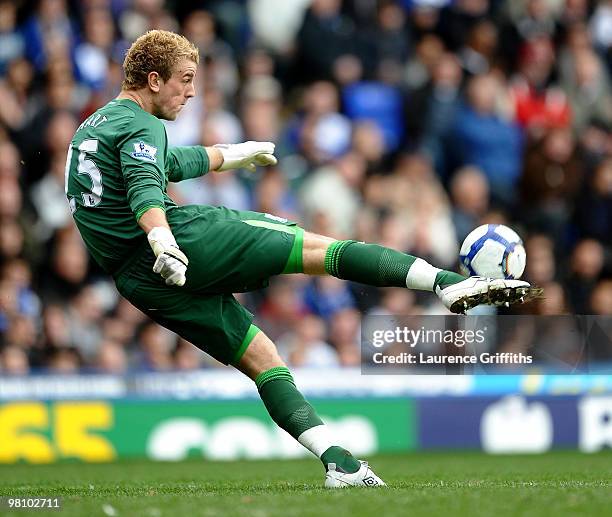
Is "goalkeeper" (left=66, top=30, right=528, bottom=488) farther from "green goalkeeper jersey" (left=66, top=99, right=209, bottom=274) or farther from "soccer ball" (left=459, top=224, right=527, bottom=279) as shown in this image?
"soccer ball" (left=459, top=224, right=527, bottom=279)

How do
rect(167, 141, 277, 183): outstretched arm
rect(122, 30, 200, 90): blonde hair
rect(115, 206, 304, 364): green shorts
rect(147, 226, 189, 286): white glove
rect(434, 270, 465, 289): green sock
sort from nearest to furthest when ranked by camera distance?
rect(147, 226, 189, 286): white glove → rect(434, 270, 465, 289): green sock → rect(115, 206, 304, 364): green shorts → rect(122, 30, 200, 90): blonde hair → rect(167, 141, 277, 183): outstretched arm

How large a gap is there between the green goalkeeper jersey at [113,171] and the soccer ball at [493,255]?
165 centimetres

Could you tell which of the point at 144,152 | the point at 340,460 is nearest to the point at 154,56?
the point at 144,152

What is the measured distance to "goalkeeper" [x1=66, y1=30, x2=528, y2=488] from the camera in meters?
6.57

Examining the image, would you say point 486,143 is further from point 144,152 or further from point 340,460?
point 144,152

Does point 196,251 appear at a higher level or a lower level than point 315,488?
higher

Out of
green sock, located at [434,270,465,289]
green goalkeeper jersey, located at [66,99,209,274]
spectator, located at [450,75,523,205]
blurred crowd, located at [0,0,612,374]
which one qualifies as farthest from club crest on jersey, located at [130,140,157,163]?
spectator, located at [450,75,523,205]

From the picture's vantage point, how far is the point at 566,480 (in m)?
Result: 7.54

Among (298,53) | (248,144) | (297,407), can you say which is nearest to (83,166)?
(248,144)

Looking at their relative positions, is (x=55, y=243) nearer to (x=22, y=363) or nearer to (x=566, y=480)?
(x=22, y=363)

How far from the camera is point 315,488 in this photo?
22.5 feet

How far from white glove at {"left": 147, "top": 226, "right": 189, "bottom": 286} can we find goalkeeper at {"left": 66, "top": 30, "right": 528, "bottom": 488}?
5.4 inches

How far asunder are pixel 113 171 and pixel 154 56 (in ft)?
2.25

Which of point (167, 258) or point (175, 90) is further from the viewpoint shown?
point (175, 90)
